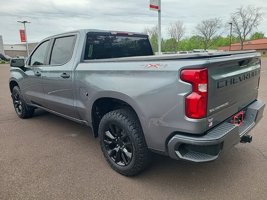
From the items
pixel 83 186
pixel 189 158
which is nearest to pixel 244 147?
pixel 189 158

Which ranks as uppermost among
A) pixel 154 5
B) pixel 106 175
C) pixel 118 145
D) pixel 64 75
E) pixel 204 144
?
pixel 154 5

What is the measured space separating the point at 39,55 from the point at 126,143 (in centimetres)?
279

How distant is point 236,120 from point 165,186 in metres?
1.15

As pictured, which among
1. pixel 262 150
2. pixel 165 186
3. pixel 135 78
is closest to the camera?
pixel 135 78

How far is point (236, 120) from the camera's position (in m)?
2.78

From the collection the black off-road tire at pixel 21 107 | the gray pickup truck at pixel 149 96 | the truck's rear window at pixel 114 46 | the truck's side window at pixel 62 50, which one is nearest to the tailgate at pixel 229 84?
the gray pickup truck at pixel 149 96

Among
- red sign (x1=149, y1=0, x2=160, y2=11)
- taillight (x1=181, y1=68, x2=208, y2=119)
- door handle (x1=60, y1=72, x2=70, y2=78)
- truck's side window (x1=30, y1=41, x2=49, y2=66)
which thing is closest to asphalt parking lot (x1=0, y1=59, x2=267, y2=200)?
taillight (x1=181, y1=68, x2=208, y2=119)

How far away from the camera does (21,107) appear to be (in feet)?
18.2

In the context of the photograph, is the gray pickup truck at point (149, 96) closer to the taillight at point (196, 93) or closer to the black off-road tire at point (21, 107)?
the taillight at point (196, 93)

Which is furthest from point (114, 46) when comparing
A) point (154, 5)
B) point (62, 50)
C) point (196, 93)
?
point (154, 5)

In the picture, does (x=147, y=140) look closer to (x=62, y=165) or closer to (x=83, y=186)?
(x=83, y=186)

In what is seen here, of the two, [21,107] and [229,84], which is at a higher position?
[229,84]

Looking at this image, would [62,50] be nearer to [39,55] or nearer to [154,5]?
[39,55]

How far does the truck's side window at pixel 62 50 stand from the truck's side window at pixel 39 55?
356mm
